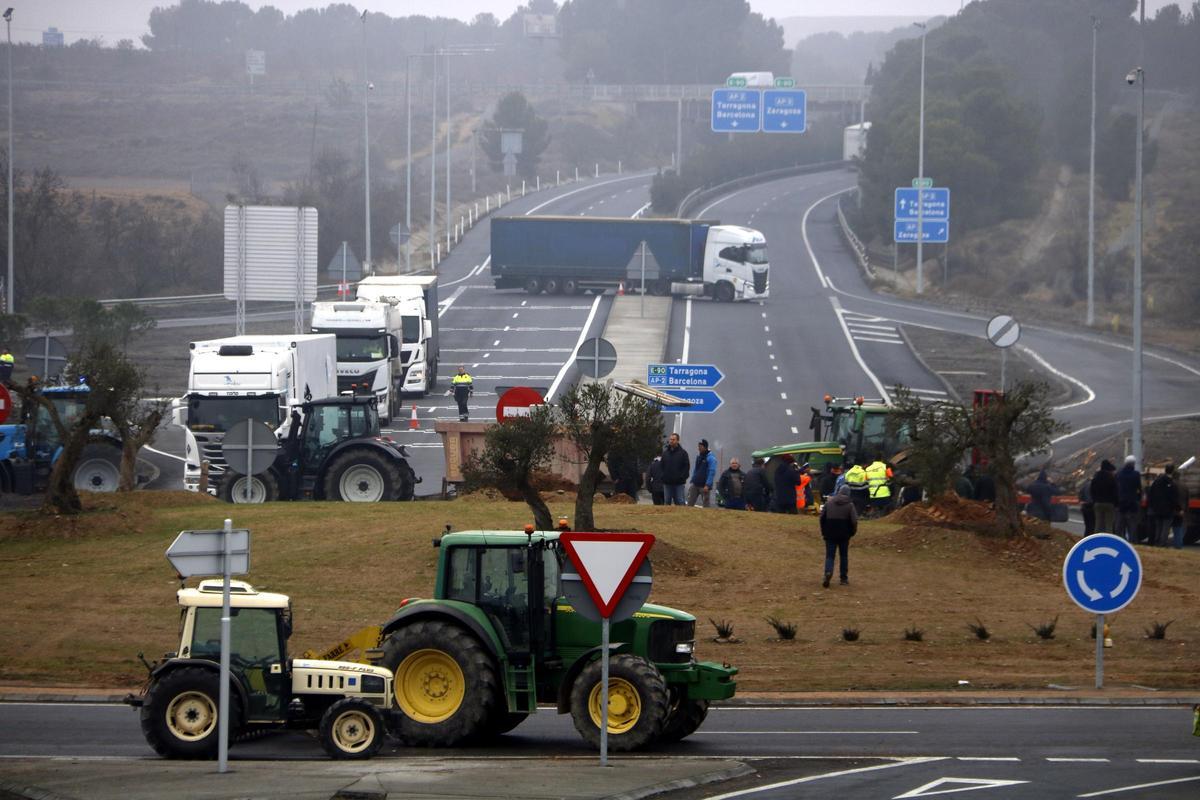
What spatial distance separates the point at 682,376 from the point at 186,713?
17.3 metres

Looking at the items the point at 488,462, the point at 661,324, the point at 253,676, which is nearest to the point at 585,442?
the point at 488,462

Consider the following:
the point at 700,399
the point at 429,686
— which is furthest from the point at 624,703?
the point at 700,399

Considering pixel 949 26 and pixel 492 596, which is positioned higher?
pixel 949 26

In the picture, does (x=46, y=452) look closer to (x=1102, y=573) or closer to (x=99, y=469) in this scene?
(x=99, y=469)

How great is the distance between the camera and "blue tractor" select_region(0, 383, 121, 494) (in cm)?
3014

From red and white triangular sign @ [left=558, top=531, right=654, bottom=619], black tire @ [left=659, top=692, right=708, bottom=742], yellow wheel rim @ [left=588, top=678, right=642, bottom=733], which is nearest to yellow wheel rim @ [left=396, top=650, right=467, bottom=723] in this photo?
yellow wheel rim @ [left=588, top=678, right=642, bottom=733]

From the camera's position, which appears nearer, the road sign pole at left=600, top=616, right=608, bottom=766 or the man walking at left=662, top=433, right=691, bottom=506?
the road sign pole at left=600, top=616, right=608, bottom=766

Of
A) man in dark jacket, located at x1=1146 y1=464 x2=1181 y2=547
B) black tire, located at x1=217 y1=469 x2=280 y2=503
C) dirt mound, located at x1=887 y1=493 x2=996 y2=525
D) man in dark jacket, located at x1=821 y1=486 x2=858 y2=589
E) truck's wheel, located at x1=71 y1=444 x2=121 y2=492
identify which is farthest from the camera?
truck's wheel, located at x1=71 y1=444 x2=121 y2=492

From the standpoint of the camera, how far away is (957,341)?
60469 millimetres

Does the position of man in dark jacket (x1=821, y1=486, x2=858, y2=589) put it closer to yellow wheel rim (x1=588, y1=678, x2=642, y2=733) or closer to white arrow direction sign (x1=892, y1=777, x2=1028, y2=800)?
yellow wheel rim (x1=588, y1=678, x2=642, y2=733)

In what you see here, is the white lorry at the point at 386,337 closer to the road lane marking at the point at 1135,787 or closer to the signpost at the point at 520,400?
the signpost at the point at 520,400

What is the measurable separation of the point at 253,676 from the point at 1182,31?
131568 mm

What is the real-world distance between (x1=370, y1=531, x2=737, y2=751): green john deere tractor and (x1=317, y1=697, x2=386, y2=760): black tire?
0.55 meters

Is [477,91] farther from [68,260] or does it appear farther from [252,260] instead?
[252,260]
